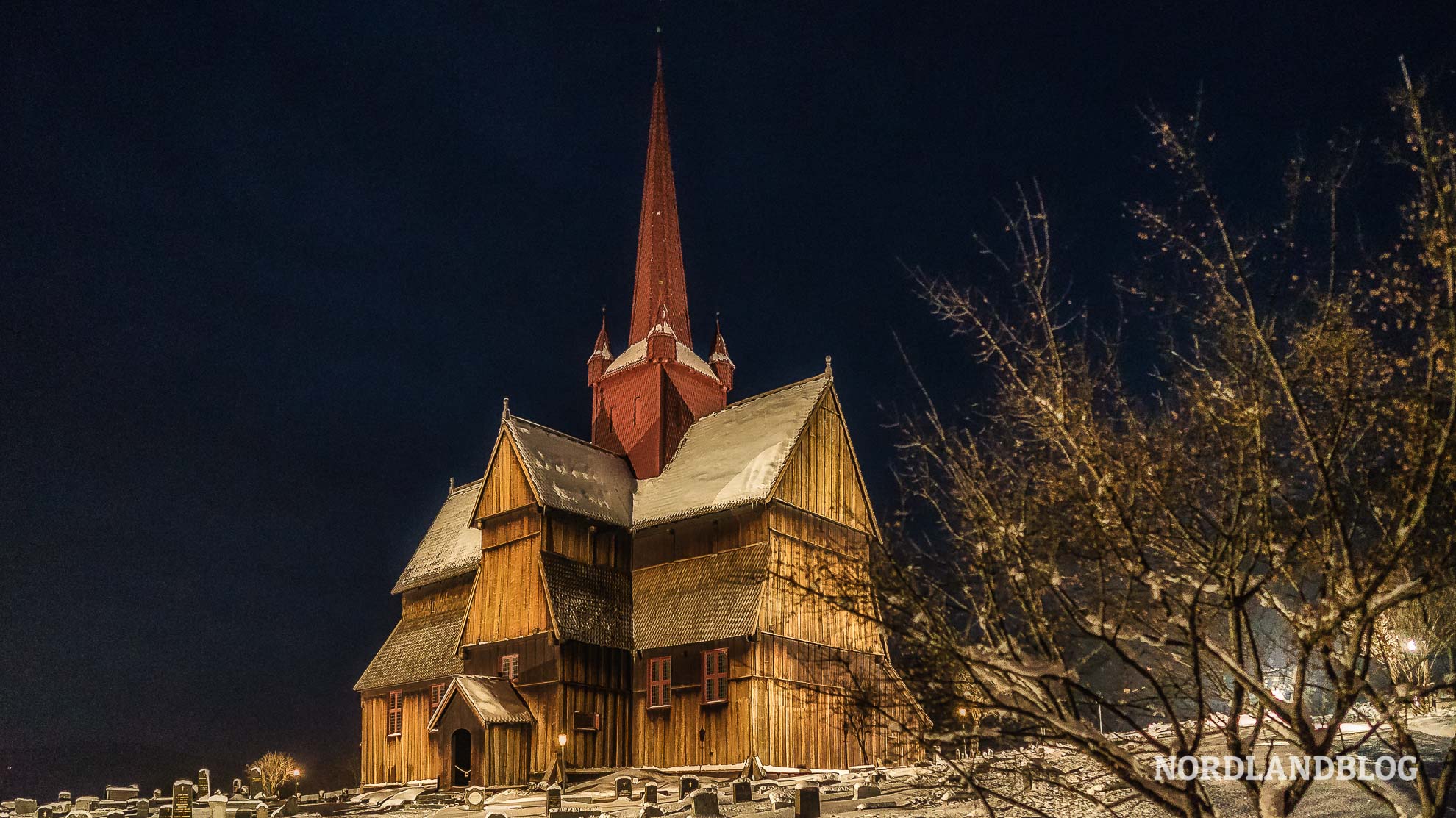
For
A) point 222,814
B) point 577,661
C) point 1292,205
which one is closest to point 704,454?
point 577,661

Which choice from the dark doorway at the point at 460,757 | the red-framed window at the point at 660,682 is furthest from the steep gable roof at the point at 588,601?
the dark doorway at the point at 460,757

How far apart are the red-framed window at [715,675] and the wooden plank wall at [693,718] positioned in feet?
0.50

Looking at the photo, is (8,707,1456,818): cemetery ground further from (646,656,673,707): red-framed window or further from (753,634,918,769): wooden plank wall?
(646,656,673,707): red-framed window

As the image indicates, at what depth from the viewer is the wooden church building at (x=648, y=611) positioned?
1189 inches

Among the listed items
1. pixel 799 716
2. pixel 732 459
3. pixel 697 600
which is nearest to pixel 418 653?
pixel 697 600

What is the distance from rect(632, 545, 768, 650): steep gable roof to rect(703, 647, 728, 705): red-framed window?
21.3 inches

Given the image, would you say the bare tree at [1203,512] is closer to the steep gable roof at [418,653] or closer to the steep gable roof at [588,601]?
the steep gable roof at [588,601]

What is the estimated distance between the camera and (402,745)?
38094 millimetres

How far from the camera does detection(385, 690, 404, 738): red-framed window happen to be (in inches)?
1513

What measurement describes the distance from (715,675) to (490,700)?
6887 mm

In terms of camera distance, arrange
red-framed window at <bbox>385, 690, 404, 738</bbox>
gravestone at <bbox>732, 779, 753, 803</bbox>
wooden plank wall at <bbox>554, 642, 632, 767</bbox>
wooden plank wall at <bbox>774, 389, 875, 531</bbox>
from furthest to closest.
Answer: red-framed window at <bbox>385, 690, 404, 738</bbox> < wooden plank wall at <bbox>774, 389, 875, 531</bbox> < wooden plank wall at <bbox>554, 642, 632, 767</bbox> < gravestone at <bbox>732, 779, 753, 803</bbox>

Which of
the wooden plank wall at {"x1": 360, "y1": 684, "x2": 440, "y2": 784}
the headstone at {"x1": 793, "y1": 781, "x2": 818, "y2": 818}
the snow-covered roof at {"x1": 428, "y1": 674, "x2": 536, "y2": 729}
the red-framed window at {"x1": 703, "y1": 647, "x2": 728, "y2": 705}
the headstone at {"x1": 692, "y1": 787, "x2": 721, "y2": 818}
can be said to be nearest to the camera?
the headstone at {"x1": 793, "y1": 781, "x2": 818, "y2": 818}

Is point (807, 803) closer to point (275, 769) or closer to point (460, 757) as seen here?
point (460, 757)

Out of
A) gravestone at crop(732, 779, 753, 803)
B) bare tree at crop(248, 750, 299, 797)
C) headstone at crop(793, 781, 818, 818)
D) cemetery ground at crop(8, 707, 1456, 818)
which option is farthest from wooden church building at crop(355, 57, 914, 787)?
bare tree at crop(248, 750, 299, 797)
